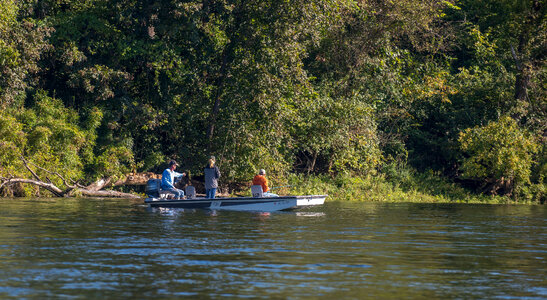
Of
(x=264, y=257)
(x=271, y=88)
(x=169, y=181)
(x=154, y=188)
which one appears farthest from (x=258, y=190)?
(x=264, y=257)

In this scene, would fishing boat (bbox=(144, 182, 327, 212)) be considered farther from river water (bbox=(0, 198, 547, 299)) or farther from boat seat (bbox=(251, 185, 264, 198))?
river water (bbox=(0, 198, 547, 299))

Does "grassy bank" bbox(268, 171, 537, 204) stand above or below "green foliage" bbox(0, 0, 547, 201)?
below

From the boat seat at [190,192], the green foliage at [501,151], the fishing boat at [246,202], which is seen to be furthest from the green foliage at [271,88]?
the fishing boat at [246,202]

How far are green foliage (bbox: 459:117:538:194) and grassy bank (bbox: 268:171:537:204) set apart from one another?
4.41 ft

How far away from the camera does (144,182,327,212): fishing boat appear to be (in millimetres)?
25203

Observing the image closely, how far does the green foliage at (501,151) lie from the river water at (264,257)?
49.2 ft

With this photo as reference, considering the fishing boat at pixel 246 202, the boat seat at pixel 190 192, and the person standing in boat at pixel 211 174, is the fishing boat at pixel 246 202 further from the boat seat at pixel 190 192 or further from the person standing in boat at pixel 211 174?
the person standing in boat at pixel 211 174

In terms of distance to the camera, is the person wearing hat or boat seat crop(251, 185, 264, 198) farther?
the person wearing hat

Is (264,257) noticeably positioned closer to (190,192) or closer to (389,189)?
(190,192)

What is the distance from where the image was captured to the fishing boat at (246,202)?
2520 centimetres

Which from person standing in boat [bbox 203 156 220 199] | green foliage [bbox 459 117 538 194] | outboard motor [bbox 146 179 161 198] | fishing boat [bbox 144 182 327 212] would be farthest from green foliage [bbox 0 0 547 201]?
fishing boat [bbox 144 182 327 212]

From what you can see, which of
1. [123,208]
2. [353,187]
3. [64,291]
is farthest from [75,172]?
[64,291]

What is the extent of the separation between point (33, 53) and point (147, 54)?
16.8 feet

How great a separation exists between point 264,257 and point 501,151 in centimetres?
2656
